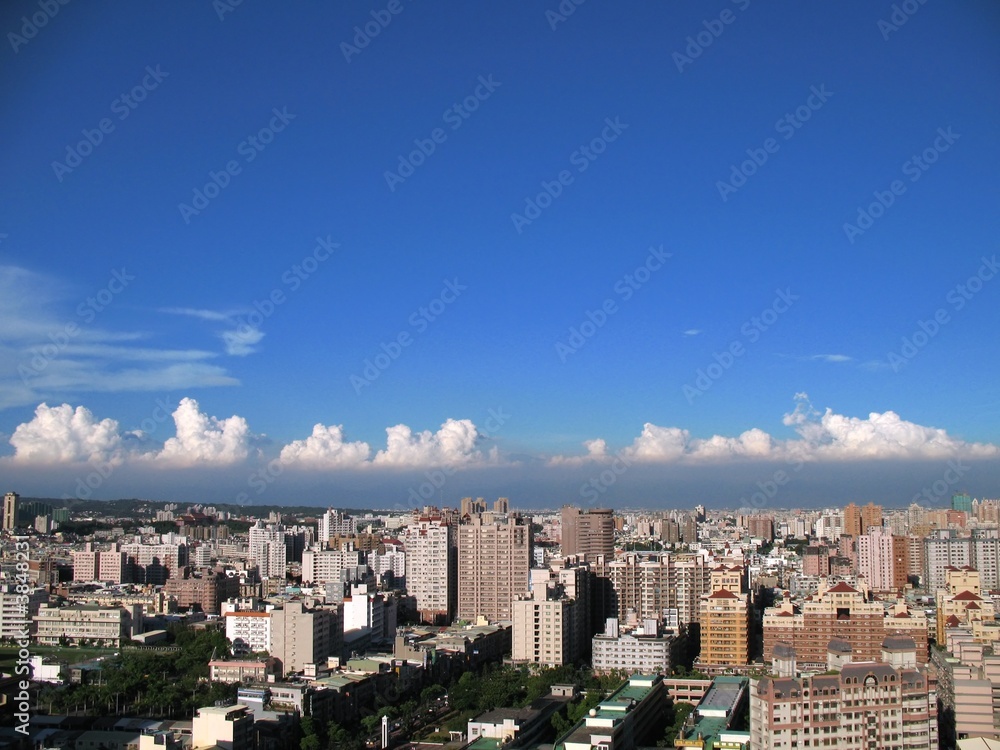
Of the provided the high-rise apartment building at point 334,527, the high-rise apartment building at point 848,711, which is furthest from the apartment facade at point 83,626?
the high-rise apartment building at point 334,527

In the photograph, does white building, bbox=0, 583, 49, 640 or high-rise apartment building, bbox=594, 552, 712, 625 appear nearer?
white building, bbox=0, 583, 49, 640

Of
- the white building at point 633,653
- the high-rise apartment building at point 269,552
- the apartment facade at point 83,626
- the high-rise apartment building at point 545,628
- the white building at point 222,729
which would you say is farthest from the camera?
the high-rise apartment building at point 269,552

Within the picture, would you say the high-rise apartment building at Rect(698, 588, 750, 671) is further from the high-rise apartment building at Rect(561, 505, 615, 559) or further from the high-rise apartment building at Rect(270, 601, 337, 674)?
the high-rise apartment building at Rect(561, 505, 615, 559)

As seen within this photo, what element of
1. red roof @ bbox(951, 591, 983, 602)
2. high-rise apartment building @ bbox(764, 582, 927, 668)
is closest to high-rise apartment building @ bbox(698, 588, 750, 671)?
high-rise apartment building @ bbox(764, 582, 927, 668)

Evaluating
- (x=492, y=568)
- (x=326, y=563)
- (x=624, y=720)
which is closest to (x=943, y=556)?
(x=492, y=568)

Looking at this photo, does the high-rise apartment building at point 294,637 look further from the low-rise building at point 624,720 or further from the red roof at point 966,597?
the red roof at point 966,597

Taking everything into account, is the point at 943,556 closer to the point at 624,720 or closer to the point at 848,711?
the point at 624,720
